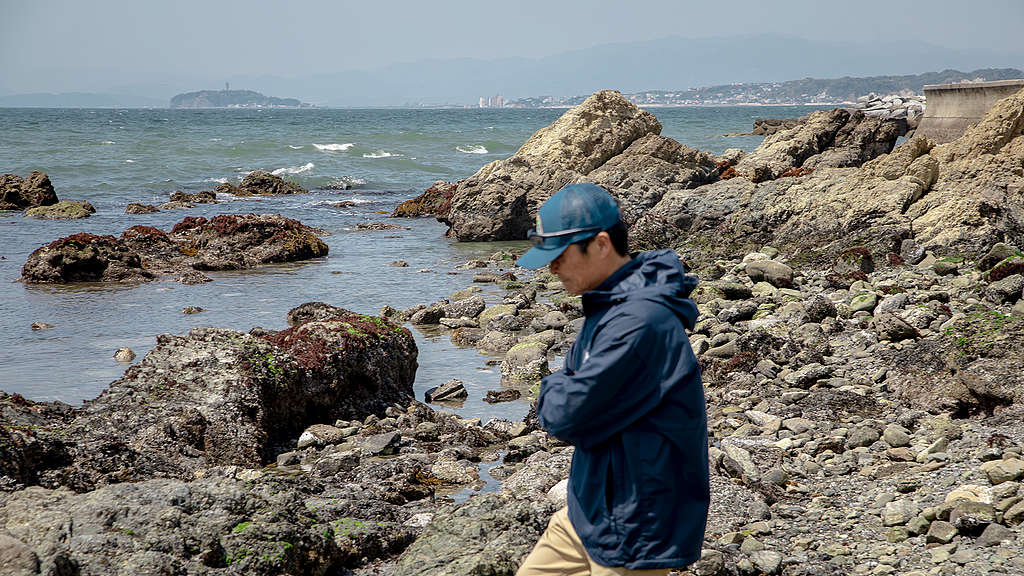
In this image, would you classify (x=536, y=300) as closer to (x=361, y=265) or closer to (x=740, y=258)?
(x=740, y=258)

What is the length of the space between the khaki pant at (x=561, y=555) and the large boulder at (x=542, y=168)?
19968mm

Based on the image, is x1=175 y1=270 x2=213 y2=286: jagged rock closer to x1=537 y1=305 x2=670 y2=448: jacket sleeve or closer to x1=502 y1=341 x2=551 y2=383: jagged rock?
x1=502 y1=341 x2=551 y2=383: jagged rock

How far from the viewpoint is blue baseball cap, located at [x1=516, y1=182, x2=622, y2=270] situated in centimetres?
285

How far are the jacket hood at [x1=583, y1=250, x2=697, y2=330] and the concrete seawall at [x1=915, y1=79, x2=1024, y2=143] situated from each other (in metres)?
19.5

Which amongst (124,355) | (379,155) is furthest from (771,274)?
(379,155)

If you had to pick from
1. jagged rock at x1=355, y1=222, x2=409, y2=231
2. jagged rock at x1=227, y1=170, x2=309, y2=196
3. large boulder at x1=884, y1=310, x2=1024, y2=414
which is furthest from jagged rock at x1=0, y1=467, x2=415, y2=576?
jagged rock at x1=227, y1=170, x2=309, y2=196

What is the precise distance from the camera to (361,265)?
19.2m

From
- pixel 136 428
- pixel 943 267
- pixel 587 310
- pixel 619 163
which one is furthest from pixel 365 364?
pixel 619 163

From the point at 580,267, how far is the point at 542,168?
74.1 ft

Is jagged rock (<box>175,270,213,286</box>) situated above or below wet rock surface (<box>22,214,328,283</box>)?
below

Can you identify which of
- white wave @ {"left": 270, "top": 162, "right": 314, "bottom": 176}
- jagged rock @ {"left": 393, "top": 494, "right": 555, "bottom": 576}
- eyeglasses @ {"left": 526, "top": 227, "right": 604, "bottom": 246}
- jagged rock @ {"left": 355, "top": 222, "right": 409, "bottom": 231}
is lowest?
jagged rock @ {"left": 355, "top": 222, "right": 409, "bottom": 231}

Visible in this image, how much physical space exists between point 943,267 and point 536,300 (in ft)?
20.4

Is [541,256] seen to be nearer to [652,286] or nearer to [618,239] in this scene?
[618,239]

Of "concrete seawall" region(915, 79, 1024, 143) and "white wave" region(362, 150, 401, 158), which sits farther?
"white wave" region(362, 150, 401, 158)
